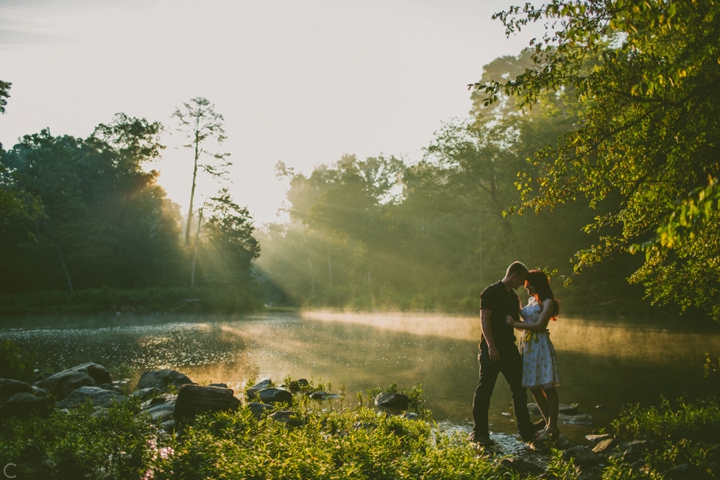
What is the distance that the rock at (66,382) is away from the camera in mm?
10922

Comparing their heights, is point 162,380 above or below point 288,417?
below

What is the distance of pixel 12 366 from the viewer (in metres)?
11.6

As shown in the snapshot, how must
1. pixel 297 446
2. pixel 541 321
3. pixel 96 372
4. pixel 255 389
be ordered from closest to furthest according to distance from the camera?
pixel 297 446
pixel 541 321
pixel 255 389
pixel 96 372

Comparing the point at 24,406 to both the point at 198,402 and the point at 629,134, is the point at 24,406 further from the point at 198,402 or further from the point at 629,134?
the point at 629,134

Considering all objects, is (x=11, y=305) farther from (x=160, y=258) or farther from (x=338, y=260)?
(x=338, y=260)

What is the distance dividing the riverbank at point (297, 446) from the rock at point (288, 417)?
0.02m

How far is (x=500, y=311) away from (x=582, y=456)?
2.08m

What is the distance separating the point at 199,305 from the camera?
150ft

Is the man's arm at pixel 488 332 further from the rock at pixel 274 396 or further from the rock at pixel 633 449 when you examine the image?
the rock at pixel 274 396

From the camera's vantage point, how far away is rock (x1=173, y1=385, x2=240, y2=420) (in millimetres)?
7812

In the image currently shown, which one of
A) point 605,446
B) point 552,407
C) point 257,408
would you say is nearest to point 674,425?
point 605,446

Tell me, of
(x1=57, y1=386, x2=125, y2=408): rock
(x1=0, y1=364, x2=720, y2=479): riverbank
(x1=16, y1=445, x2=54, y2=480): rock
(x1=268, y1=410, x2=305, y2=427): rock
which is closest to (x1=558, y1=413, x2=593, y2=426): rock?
(x1=0, y1=364, x2=720, y2=479): riverbank

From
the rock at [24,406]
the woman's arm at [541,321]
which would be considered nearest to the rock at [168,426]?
the rock at [24,406]

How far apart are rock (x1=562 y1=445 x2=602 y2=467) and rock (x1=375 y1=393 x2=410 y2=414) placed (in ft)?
12.1
